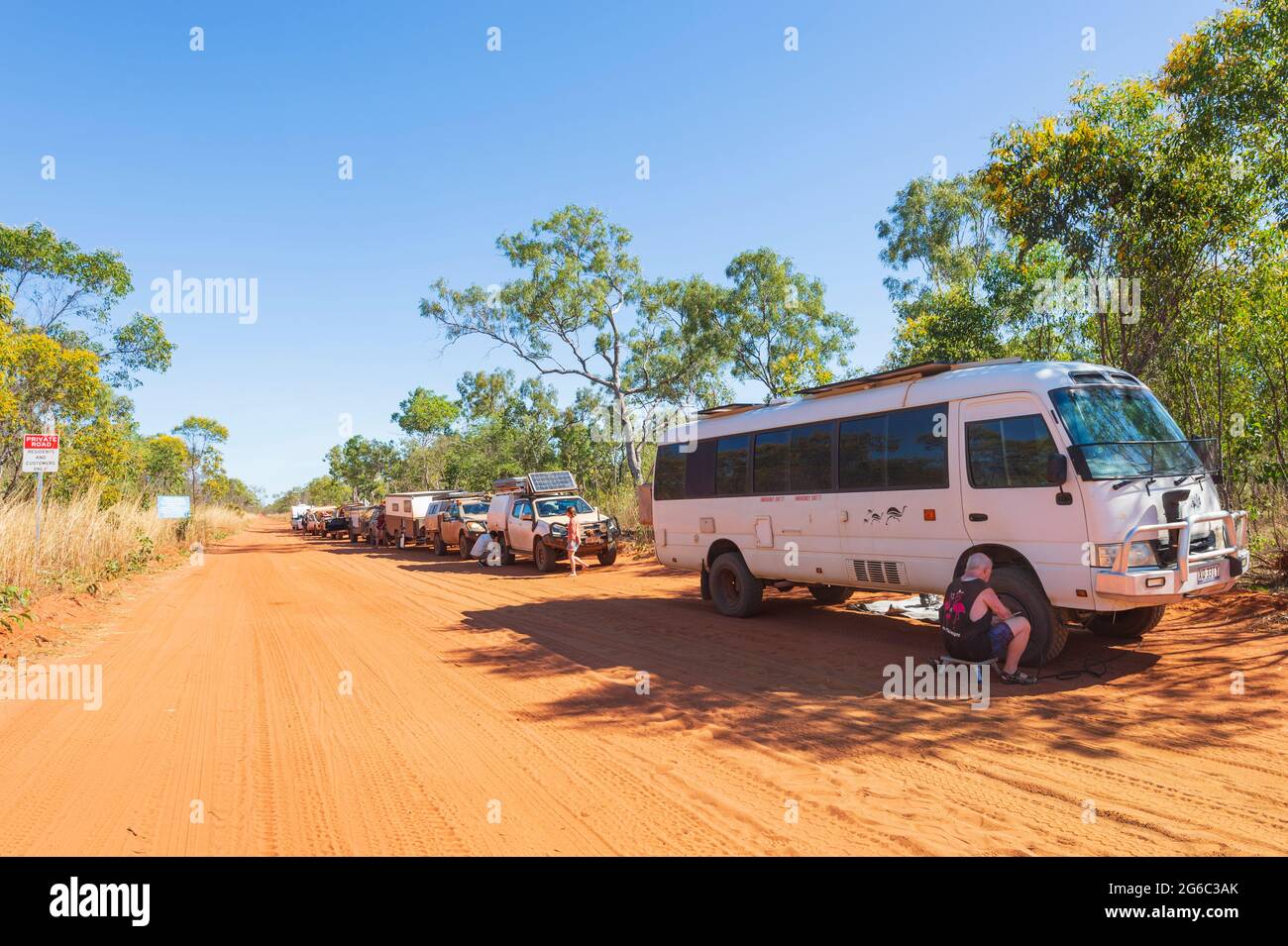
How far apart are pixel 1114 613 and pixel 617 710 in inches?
208

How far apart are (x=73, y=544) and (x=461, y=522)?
11.4 metres

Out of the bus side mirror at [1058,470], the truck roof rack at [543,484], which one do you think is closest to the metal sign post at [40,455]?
the truck roof rack at [543,484]

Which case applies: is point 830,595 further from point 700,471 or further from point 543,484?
point 543,484

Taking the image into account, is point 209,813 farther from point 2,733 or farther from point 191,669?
point 191,669

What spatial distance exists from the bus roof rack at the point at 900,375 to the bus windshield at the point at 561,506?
432 inches

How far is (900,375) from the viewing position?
832 centimetres

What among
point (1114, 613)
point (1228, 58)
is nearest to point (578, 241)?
point (1228, 58)

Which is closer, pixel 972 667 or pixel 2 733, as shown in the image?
pixel 2 733

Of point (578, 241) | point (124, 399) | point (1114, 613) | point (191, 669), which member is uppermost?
point (578, 241)

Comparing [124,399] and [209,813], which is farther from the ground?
[124,399]

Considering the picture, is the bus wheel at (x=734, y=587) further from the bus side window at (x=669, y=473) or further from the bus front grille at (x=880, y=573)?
the bus front grille at (x=880, y=573)

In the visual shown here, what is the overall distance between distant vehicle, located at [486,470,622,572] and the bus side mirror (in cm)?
1308

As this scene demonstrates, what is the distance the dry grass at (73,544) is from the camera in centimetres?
1211
